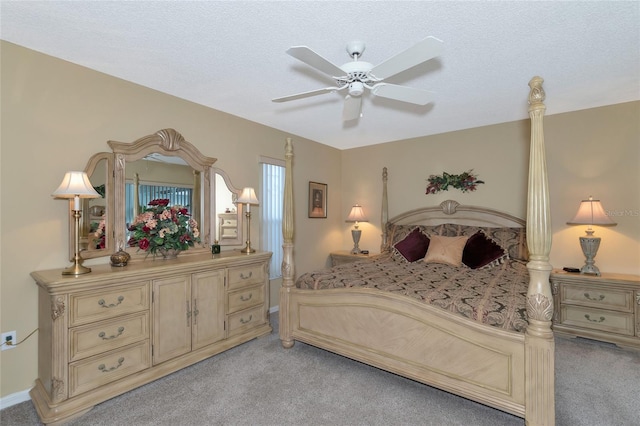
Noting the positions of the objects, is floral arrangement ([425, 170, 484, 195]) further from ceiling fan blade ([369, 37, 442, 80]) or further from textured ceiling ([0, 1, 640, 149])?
ceiling fan blade ([369, 37, 442, 80])

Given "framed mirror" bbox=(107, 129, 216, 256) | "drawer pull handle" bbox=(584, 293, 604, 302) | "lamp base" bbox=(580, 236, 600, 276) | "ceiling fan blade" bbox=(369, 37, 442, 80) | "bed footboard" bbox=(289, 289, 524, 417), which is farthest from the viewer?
"lamp base" bbox=(580, 236, 600, 276)

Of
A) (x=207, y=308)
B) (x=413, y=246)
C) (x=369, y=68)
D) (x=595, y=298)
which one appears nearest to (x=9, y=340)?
(x=207, y=308)

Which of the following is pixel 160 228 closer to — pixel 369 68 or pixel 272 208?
pixel 272 208

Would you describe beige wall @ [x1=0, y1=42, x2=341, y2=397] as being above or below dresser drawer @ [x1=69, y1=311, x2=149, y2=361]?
above

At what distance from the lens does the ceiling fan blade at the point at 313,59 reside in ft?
5.25

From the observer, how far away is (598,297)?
313 centimetres

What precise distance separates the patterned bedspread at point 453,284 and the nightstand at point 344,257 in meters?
0.89

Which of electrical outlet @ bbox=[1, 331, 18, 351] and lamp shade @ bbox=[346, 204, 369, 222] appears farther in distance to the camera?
lamp shade @ bbox=[346, 204, 369, 222]

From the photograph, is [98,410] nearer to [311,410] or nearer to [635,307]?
[311,410]

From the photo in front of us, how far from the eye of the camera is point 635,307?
2963 millimetres

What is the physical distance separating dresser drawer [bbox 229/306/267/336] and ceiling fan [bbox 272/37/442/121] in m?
2.32

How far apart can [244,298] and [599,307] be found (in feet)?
12.1

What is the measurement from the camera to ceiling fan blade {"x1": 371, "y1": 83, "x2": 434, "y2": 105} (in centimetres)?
211

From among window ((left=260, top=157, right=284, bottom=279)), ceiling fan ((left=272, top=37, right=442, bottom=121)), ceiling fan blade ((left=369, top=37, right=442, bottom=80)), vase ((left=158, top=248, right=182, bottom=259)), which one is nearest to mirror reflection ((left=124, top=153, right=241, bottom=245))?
vase ((left=158, top=248, right=182, bottom=259))
